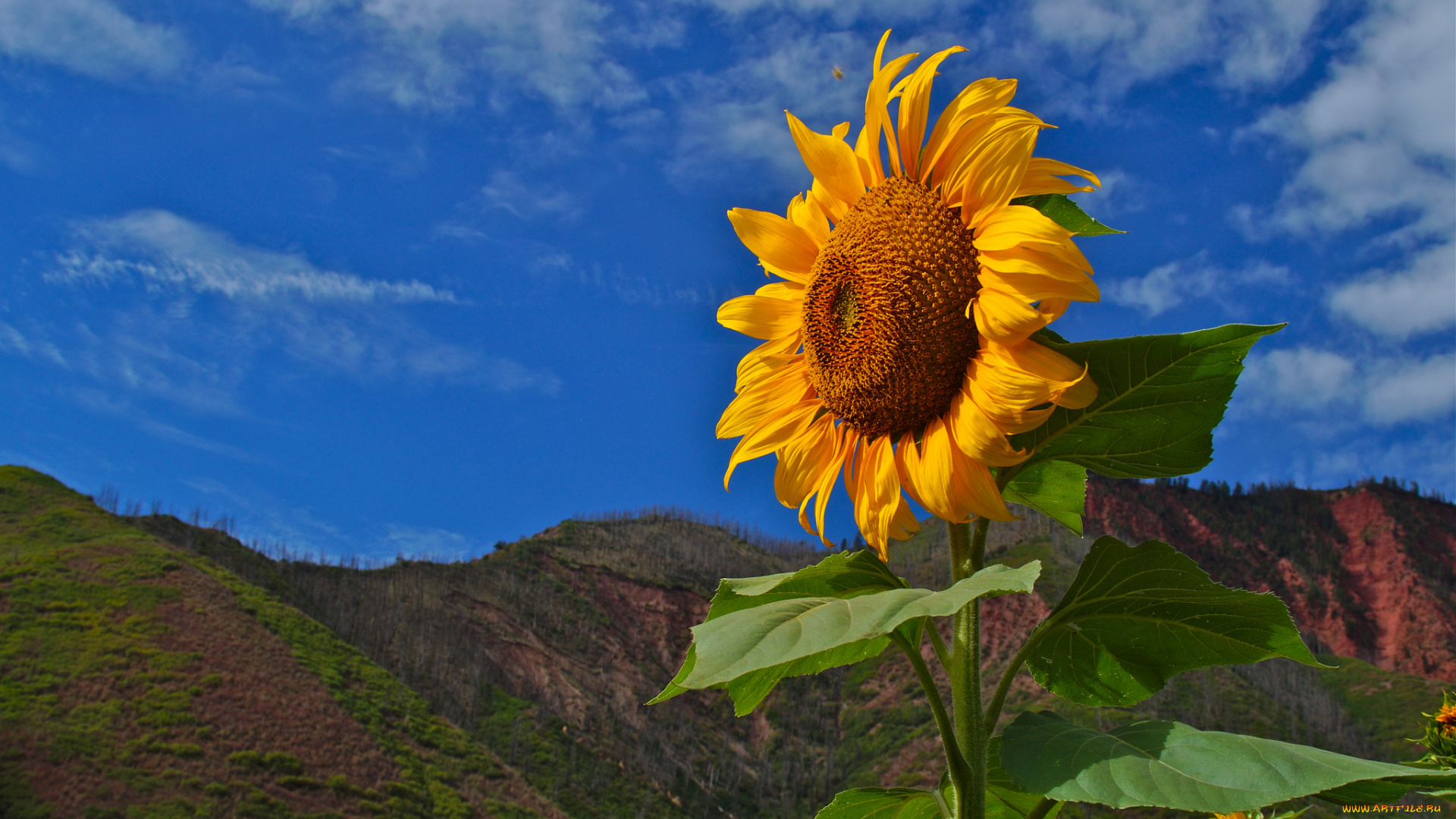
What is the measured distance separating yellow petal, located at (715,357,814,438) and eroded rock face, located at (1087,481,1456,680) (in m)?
59.4

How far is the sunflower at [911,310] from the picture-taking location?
1346 mm

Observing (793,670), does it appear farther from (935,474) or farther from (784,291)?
(784,291)

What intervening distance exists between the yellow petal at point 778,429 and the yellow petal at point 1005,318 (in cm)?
46

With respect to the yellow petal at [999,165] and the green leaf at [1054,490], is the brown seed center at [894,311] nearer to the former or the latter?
the yellow petal at [999,165]

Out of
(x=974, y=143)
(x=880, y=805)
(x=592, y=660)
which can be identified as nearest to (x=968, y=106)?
(x=974, y=143)

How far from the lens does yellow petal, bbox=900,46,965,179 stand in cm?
157

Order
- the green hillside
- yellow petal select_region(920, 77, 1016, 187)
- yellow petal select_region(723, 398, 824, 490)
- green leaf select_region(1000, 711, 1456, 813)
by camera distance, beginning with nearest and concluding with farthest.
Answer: green leaf select_region(1000, 711, 1456, 813) → yellow petal select_region(920, 77, 1016, 187) → yellow petal select_region(723, 398, 824, 490) → the green hillside

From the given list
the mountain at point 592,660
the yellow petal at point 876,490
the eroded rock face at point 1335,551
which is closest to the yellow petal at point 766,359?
the yellow petal at point 876,490

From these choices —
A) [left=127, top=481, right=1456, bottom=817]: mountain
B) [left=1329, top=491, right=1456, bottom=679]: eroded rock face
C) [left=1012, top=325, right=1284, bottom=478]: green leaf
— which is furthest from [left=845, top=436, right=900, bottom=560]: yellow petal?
[left=1329, top=491, right=1456, bottom=679]: eroded rock face

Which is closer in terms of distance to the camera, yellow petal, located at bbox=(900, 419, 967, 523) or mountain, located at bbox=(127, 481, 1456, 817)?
yellow petal, located at bbox=(900, 419, 967, 523)

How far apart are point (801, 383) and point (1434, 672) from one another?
63.7 meters

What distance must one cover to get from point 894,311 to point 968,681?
678 millimetres

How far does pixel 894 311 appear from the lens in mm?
1497

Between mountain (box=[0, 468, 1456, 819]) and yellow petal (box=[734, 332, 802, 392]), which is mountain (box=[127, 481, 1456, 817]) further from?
yellow petal (box=[734, 332, 802, 392])
